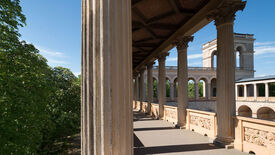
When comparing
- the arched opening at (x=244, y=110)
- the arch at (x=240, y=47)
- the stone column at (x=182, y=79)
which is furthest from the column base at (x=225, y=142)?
the arch at (x=240, y=47)

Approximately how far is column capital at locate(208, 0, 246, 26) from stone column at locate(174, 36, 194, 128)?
3025mm

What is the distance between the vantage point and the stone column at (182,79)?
8.95 m

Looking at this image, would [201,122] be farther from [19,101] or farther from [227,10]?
[19,101]

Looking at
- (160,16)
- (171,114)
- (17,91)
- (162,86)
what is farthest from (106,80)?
(162,86)

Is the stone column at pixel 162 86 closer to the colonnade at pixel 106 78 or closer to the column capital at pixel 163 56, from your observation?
the column capital at pixel 163 56

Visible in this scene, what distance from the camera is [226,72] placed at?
19.5 ft

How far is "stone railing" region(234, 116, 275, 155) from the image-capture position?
4.46m

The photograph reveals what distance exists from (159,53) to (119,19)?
1073 centimetres

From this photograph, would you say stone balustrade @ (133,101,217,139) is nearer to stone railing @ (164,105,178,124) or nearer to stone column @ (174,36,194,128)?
stone column @ (174,36,194,128)

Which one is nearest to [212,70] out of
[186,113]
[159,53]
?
[159,53]

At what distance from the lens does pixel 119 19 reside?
91.0 inches

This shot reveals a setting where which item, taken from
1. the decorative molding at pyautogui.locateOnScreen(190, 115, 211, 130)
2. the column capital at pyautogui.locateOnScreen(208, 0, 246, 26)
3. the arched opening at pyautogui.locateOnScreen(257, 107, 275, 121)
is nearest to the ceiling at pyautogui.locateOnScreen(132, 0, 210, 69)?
the column capital at pyautogui.locateOnScreen(208, 0, 246, 26)

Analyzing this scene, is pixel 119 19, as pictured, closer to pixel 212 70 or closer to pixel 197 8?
pixel 197 8

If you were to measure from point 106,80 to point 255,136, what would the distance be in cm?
568
